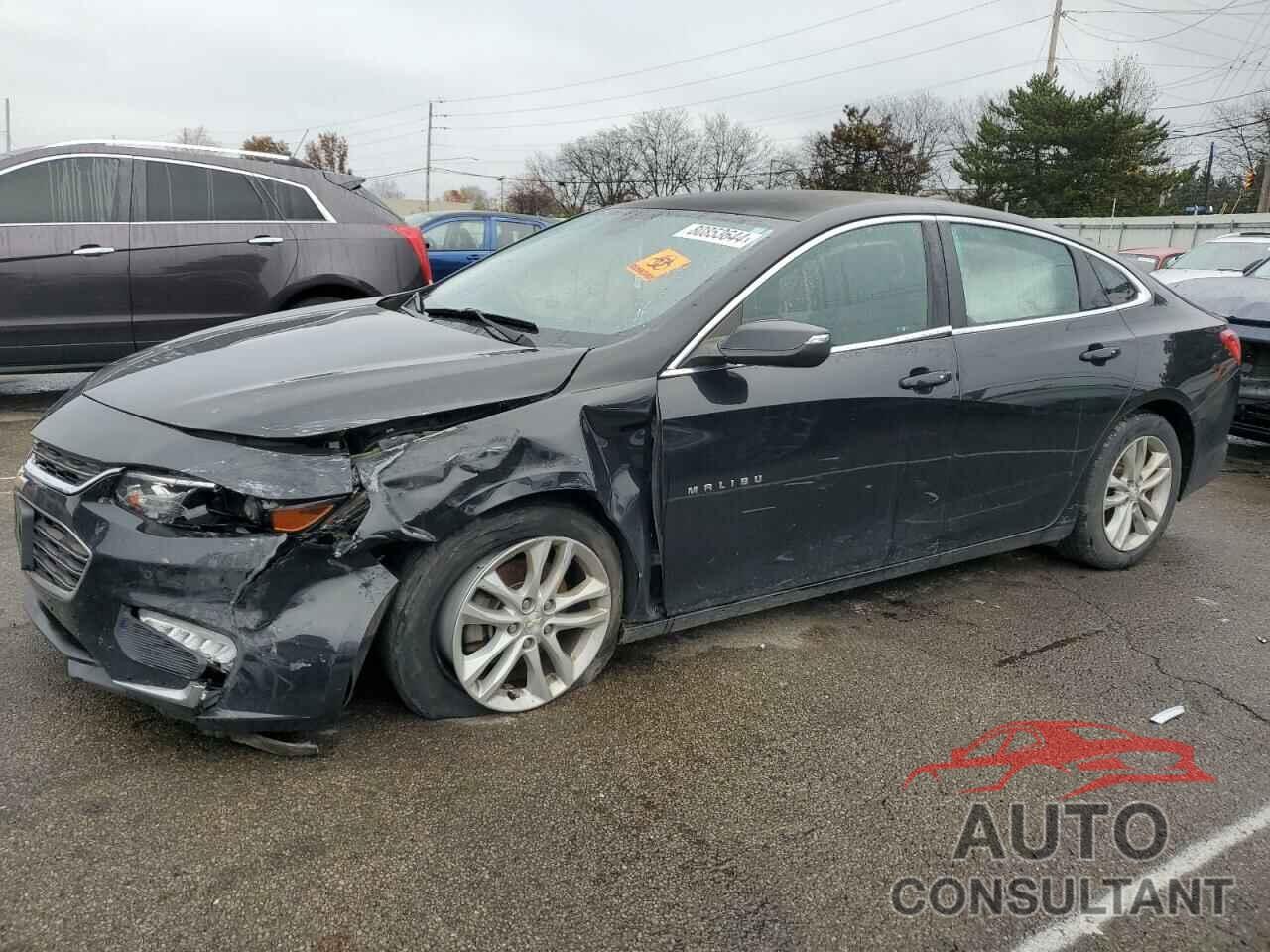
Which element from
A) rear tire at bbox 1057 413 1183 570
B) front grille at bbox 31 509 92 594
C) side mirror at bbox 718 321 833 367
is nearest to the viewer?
front grille at bbox 31 509 92 594

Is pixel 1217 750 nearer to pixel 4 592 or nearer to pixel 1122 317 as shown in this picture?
pixel 1122 317

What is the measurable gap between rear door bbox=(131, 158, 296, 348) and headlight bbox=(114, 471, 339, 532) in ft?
15.5

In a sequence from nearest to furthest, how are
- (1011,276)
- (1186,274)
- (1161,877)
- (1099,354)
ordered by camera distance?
(1161,877) → (1011,276) → (1099,354) → (1186,274)

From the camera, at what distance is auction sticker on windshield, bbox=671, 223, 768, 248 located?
3.33m

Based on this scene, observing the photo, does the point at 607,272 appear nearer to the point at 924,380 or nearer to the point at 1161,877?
the point at 924,380

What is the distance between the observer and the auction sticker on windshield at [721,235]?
10.9 ft

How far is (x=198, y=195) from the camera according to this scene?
6.75 m

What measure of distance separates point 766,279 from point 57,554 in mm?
2171

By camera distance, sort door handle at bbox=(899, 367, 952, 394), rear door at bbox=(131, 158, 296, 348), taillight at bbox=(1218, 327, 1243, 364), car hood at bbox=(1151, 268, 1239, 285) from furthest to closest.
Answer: car hood at bbox=(1151, 268, 1239, 285), rear door at bbox=(131, 158, 296, 348), taillight at bbox=(1218, 327, 1243, 364), door handle at bbox=(899, 367, 952, 394)

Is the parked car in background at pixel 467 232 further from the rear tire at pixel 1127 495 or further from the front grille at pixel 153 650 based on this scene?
the front grille at pixel 153 650

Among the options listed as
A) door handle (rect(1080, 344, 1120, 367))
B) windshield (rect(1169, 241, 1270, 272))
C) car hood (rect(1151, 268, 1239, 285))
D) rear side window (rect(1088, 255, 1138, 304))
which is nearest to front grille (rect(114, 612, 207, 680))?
door handle (rect(1080, 344, 1120, 367))

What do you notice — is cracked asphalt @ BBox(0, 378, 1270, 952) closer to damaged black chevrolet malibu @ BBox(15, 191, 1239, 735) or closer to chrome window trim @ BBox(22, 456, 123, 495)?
damaged black chevrolet malibu @ BBox(15, 191, 1239, 735)

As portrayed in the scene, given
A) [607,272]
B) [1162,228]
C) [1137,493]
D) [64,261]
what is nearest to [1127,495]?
[1137,493]

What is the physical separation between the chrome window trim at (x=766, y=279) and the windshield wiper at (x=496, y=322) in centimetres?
46
